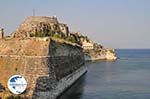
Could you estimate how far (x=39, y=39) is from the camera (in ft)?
115

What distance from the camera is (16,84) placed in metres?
30.9

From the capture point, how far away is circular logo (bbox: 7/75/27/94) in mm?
30859

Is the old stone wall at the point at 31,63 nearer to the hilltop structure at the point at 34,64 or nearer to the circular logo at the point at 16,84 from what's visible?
the hilltop structure at the point at 34,64

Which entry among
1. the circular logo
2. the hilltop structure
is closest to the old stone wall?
the hilltop structure

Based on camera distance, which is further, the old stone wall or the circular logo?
the old stone wall

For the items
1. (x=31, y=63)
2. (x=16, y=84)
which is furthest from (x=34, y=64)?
(x=16, y=84)

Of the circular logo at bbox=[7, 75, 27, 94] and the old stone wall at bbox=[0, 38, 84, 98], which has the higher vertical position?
the old stone wall at bbox=[0, 38, 84, 98]

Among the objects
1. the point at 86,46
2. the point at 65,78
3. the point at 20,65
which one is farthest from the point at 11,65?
the point at 86,46

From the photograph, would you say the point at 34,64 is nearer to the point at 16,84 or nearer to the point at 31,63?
the point at 31,63

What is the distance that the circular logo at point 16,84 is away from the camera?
30859 mm

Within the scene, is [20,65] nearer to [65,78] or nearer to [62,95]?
[62,95]

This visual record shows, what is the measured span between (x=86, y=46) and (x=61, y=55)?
333ft

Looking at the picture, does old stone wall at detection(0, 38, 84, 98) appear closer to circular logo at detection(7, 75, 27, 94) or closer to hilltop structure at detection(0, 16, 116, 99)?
hilltop structure at detection(0, 16, 116, 99)

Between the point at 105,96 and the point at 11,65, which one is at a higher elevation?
the point at 11,65
